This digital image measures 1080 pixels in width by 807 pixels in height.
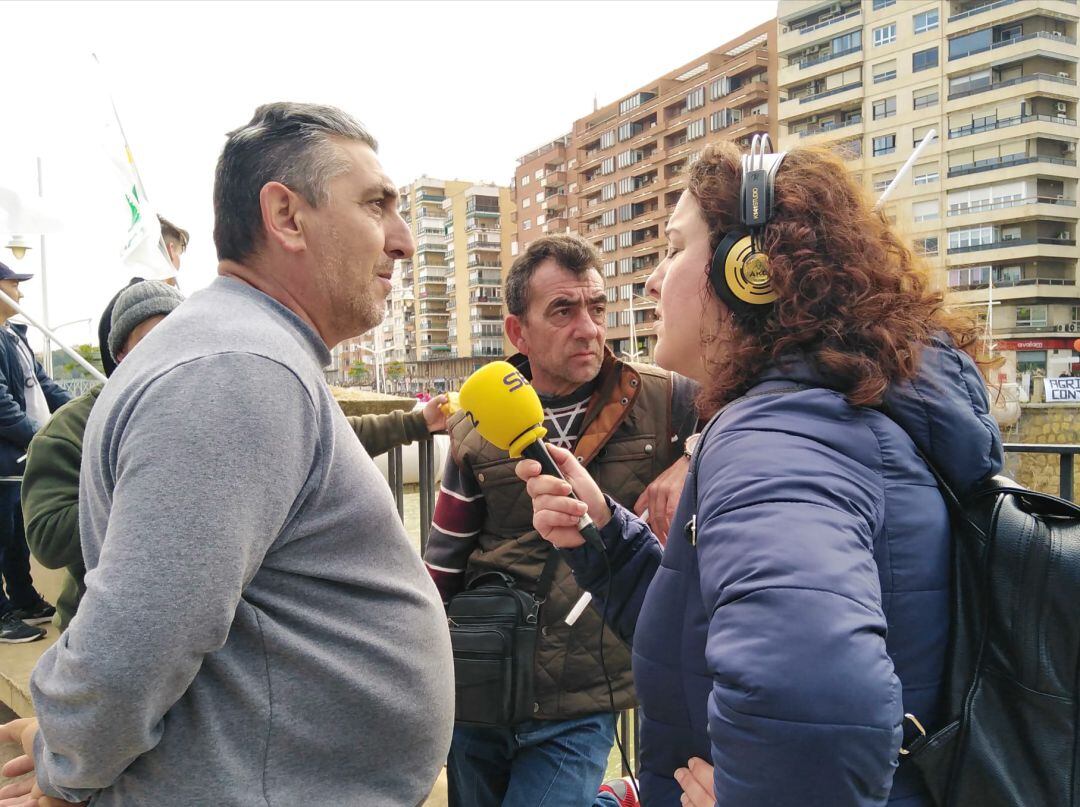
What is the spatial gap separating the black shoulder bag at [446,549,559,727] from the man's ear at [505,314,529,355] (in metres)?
0.91

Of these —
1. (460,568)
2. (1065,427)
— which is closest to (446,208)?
(1065,427)

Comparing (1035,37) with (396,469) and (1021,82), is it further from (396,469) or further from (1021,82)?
(396,469)

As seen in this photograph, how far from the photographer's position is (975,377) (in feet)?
4.10

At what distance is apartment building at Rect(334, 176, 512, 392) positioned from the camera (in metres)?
97.4

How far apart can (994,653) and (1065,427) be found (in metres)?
34.8

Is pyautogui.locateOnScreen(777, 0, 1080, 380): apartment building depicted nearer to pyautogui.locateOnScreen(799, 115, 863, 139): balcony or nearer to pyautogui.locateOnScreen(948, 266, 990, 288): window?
pyautogui.locateOnScreen(948, 266, 990, 288): window

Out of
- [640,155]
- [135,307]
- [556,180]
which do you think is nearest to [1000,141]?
[640,155]

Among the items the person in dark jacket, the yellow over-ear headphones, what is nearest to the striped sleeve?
the yellow over-ear headphones

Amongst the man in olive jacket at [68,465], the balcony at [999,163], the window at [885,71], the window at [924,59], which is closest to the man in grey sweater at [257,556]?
the man in olive jacket at [68,465]

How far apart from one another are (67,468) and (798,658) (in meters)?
2.86

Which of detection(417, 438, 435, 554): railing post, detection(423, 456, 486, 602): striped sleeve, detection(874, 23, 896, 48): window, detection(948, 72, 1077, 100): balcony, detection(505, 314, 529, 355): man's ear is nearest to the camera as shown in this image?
detection(423, 456, 486, 602): striped sleeve

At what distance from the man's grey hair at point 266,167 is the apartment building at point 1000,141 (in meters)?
47.2

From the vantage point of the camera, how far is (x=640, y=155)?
68500 mm

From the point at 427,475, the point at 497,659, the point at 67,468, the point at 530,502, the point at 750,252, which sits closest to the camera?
the point at 750,252
